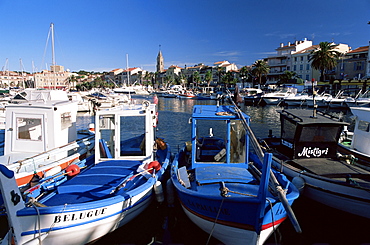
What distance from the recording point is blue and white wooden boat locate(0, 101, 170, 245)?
18.4ft

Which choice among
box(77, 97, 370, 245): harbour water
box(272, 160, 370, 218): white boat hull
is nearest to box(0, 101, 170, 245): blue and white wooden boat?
box(77, 97, 370, 245): harbour water

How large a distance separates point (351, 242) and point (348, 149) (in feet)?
15.0

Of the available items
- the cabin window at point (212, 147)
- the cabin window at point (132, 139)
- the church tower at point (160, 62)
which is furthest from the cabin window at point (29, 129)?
the church tower at point (160, 62)

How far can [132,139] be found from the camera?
11.1m

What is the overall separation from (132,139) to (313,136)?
23.9ft

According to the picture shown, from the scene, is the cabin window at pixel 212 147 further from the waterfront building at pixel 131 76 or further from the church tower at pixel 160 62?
the church tower at pixel 160 62

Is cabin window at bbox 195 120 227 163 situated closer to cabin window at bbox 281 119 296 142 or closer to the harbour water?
the harbour water

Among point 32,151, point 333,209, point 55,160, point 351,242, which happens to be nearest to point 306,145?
point 333,209

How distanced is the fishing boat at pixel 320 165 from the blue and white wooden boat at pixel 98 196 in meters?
4.95

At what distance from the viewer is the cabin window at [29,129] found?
1008 centimetres

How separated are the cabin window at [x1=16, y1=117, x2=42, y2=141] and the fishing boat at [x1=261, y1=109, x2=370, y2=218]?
9.80 m

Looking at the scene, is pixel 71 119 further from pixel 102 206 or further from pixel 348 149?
pixel 348 149

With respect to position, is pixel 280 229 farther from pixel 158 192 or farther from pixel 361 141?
pixel 361 141

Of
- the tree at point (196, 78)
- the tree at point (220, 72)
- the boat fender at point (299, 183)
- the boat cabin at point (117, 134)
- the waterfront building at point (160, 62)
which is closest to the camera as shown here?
the boat fender at point (299, 183)
